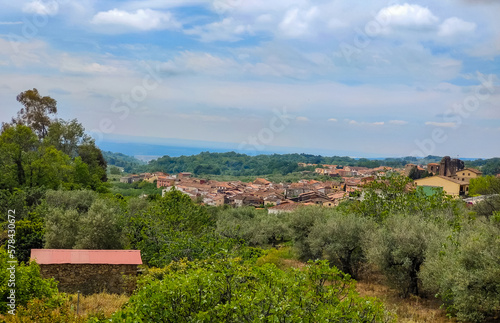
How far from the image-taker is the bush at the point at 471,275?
11.1 meters

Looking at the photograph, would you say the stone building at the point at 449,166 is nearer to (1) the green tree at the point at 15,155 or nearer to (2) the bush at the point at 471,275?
(1) the green tree at the point at 15,155

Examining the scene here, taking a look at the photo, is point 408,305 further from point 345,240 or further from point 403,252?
point 345,240

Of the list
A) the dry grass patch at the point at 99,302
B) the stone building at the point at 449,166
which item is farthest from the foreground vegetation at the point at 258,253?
the stone building at the point at 449,166

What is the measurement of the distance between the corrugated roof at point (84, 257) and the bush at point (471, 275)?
10.1 m

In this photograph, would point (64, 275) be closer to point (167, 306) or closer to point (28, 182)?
point (167, 306)

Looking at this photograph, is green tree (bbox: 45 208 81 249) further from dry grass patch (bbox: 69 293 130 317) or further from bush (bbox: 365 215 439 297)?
bush (bbox: 365 215 439 297)

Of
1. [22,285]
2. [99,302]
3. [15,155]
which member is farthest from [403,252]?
[15,155]

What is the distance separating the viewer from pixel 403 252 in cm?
1477

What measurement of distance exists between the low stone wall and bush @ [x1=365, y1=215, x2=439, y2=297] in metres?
9.06

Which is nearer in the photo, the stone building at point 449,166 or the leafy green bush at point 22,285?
the leafy green bush at point 22,285

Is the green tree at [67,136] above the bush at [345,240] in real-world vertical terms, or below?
above

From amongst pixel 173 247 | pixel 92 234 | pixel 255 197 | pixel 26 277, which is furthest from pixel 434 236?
pixel 255 197

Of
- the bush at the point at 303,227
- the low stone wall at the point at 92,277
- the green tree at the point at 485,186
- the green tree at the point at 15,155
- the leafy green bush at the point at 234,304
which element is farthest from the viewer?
the green tree at the point at 485,186

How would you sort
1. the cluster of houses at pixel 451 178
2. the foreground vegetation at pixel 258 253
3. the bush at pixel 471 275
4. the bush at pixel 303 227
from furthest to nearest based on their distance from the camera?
the cluster of houses at pixel 451 178, the bush at pixel 303 227, the bush at pixel 471 275, the foreground vegetation at pixel 258 253
